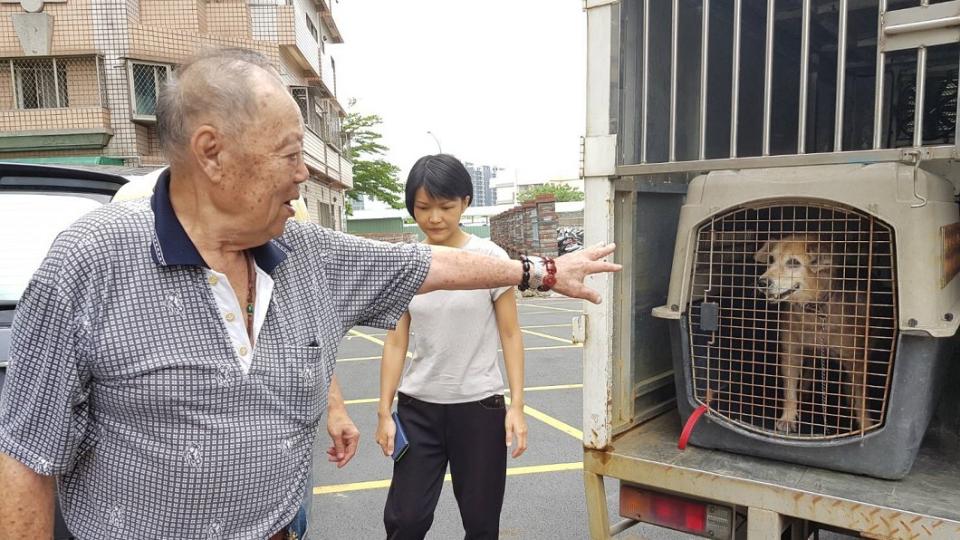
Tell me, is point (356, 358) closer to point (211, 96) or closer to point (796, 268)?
point (796, 268)

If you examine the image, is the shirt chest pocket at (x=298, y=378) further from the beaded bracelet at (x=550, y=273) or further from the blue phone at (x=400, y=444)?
the blue phone at (x=400, y=444)

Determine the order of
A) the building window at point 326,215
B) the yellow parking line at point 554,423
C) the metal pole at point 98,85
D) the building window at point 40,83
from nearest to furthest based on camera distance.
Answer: the yellow parking line at point 554,423
the metal pole at point 98,85
the building window at point 40,83
the building window at point 326,215

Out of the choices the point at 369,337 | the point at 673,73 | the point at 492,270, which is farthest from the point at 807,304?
the point at 369,337


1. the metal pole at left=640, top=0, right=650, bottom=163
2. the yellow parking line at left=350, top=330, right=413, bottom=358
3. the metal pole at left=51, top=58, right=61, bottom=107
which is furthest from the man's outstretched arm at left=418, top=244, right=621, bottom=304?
the metal pole at left=51, top=58, right=61, bottom=107

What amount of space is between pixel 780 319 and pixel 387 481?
9.26 feet

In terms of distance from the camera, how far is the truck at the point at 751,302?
1.96m

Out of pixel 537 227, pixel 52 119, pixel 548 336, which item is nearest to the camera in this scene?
pixel 548 336

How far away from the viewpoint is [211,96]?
4.17 feet

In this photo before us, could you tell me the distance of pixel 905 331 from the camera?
196 centimetres

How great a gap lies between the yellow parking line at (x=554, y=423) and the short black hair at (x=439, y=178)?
3.06 metres

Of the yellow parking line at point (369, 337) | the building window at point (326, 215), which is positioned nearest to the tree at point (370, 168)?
the building window at point (326, 215)

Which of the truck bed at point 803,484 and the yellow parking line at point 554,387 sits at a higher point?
the truck bed at point 803,484

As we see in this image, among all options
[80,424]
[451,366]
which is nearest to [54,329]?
[80,424]

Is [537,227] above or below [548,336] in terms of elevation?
above
